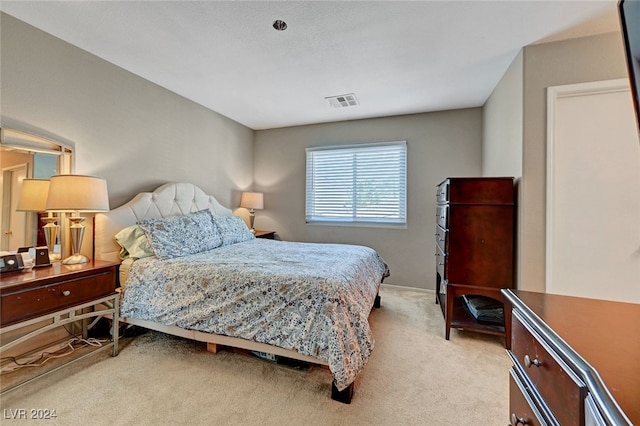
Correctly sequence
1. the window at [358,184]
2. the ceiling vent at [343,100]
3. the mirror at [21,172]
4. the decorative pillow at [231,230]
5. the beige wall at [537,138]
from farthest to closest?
the window at [358,184], the ceiling vent at [343,100], the decorative pillow at [231,230], the beige wall at [537,138], the mirror at [21,172]

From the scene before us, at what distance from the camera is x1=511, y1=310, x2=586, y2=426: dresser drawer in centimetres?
60

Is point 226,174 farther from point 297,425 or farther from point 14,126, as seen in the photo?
point 297,425

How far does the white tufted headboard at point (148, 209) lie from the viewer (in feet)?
7.77

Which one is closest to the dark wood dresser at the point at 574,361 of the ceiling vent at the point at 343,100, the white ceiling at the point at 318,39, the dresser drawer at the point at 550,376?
the dresser drawer at the point at 550,376

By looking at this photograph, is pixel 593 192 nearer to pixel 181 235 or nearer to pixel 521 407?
pixel 521 407

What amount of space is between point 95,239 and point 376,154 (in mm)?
3436

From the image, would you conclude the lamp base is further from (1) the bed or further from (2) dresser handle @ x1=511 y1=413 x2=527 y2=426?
(2) dresser handle @ x1=511 y1=413 x2=527 y2=426

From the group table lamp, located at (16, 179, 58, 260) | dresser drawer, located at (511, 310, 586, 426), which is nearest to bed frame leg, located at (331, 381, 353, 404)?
dresser drawer, located at (511, 310, 586, 426)

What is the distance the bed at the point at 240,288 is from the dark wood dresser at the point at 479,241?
0.76 metres

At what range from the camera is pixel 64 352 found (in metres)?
2.09

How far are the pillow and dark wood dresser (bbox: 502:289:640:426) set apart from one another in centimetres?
267

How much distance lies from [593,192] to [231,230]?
342cm

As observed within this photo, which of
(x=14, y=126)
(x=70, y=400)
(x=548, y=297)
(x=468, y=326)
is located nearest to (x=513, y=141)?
(x=468, y=326)

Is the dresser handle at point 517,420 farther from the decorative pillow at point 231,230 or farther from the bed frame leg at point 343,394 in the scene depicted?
the decorative pillow at point 231,230
